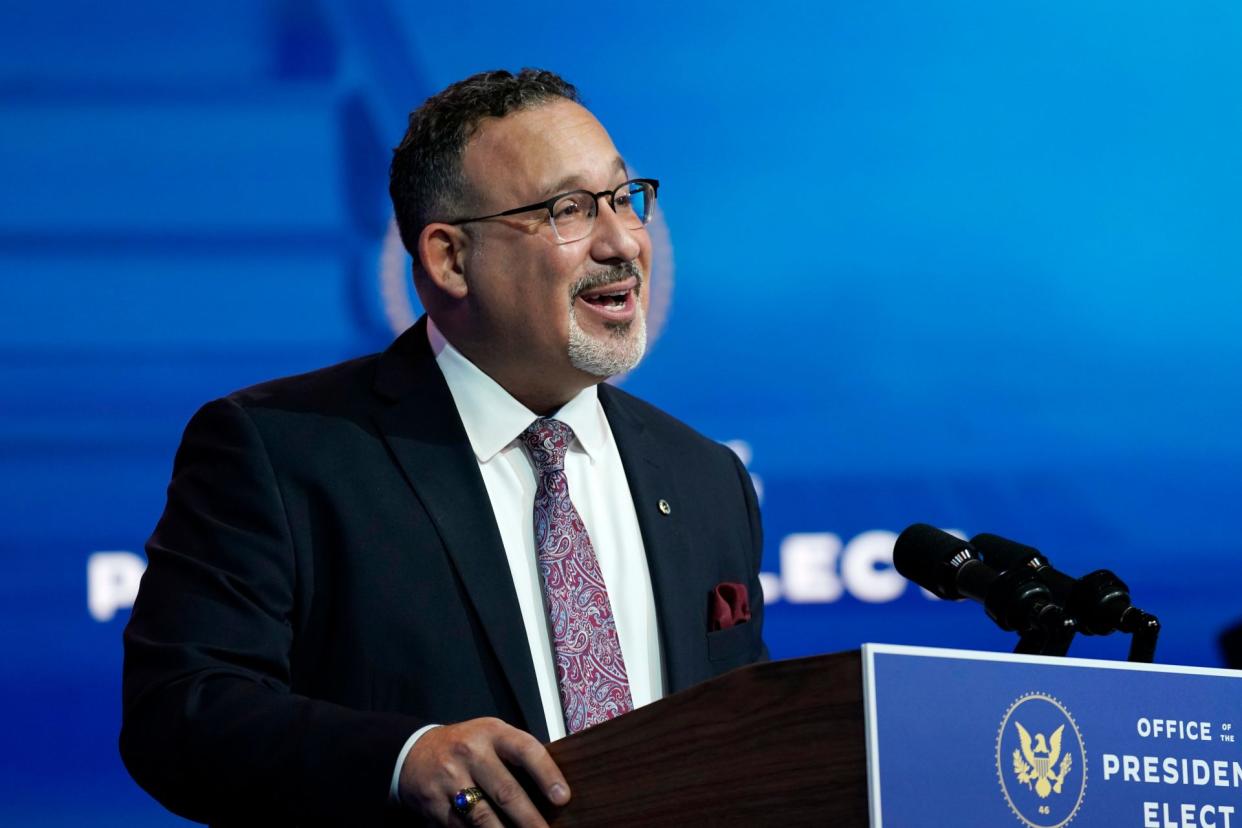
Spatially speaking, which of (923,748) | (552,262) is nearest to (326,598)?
(552,262)

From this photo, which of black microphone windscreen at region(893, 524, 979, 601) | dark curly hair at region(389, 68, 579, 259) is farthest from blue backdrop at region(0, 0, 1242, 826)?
black microphone windscreen at region(893, 524, 979, 601)

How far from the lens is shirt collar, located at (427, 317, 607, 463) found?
7.01ft

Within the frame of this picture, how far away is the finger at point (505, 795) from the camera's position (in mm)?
1298

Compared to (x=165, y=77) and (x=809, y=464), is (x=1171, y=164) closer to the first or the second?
(x=809, y=464)

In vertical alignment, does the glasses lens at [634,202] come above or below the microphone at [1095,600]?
above

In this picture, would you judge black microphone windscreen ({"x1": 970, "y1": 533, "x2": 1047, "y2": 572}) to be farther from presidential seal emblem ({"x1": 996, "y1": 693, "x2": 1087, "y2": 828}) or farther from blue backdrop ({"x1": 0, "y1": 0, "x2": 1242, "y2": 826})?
blue backdrop ({"x1": 0, "y1": 0, "x2": 1242, "y2": 826})

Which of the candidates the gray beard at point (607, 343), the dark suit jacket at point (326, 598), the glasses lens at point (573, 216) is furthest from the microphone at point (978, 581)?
the glasses lens at point (573, 216)

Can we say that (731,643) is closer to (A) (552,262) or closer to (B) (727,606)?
(B) (727,606)

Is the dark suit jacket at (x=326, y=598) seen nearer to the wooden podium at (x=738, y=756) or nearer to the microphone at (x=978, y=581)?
the wooden podium at (x=738, y=756)

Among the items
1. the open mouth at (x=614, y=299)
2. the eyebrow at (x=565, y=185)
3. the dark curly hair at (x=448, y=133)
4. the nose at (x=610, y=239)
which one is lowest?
the open mouth at (x=614, y=299)

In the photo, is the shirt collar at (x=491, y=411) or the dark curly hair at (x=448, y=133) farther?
the dark curly hair at (x=448, y=133)

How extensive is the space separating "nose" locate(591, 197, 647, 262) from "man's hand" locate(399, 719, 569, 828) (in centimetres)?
95

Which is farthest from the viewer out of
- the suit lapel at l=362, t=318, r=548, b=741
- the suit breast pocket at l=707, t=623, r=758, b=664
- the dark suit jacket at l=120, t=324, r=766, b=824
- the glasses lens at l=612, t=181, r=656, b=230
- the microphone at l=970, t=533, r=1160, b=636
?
the glasses lens at l=612, t=181, r=656, b=230

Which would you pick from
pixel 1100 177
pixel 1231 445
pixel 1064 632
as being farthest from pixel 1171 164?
pixel 1064 632
